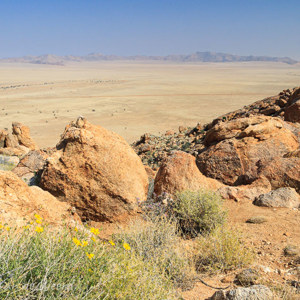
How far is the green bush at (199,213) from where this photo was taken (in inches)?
209

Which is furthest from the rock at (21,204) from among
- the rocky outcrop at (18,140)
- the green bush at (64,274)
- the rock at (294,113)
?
the rocky outcrop at (18,140)

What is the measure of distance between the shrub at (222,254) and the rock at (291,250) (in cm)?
46

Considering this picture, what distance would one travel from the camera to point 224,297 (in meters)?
3.31

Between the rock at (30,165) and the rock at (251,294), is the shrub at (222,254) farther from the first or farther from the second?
the rock at (30,165)

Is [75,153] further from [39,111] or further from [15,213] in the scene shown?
[39,111]

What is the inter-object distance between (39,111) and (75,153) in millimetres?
31290

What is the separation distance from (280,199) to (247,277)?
294cm

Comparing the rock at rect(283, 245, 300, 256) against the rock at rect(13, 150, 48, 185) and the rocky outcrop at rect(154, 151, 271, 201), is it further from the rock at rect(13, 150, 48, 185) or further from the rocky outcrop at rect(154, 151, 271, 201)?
the rock at rect(13, 150, 48, 185)

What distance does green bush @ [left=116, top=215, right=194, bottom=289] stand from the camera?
3.88 m

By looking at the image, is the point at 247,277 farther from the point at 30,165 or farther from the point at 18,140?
the point at 18,140

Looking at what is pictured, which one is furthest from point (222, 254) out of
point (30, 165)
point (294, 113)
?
point (294, 113)

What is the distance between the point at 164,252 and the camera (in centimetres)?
396

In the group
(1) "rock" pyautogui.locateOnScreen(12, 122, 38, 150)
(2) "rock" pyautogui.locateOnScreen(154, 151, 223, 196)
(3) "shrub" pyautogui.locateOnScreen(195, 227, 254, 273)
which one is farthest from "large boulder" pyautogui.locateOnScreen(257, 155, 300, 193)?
(1) "rock" pyautogui.locateOnScreen(12, 122, 38, 150)

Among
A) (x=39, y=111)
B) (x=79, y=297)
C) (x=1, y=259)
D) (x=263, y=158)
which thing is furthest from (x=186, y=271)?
(x=39, y=111)
